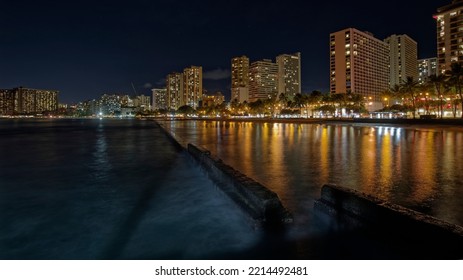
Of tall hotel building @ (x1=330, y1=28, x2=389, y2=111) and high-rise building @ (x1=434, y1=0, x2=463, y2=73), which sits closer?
high-rise building @ (x1=434, y1=0, x2=463, y2=73)

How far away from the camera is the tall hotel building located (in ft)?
511

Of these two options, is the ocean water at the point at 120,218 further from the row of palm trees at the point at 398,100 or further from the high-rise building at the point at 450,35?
the high-rise building at the point at 450,35

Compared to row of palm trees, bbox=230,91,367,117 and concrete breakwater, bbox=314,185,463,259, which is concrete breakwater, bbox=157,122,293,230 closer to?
concrete breakwater, bbox=314,185,463,259

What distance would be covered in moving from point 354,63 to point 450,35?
46025 millimetres

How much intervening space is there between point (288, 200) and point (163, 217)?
247 centimetres

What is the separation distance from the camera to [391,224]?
4.33 m

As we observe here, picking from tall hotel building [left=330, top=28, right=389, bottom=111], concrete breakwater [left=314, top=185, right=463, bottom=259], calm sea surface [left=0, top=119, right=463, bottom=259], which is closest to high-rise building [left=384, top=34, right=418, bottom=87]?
tall hotel building [left=330, top=28, right=389, bottom=111]

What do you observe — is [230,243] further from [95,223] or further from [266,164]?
[266,164]

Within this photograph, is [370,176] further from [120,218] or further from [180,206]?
[120,218]

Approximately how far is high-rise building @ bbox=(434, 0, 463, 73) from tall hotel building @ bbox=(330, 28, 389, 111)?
35136mm

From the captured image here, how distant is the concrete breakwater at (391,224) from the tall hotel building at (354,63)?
153 m

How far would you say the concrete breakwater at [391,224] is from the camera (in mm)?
3646

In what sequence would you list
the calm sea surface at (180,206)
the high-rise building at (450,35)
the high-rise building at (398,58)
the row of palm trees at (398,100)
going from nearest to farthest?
the calm sea surface at (180,206) < the row of palm trees at (398,100) < the high-rise building at (450,35) < the high-rise building at (398,58)

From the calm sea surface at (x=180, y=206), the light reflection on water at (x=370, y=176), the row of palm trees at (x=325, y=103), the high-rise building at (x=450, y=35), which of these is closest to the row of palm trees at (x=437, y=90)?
the row of palm trees at (x=325, y=103)
